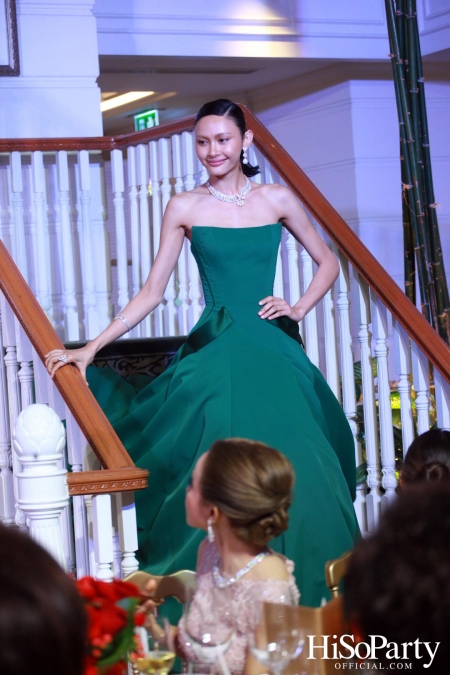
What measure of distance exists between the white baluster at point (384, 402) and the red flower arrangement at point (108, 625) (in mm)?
2245

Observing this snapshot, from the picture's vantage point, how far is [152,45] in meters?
5.39

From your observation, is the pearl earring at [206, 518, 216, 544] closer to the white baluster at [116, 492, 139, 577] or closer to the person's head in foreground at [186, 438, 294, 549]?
the person's head in foreground at [186, 438, 294, 549]

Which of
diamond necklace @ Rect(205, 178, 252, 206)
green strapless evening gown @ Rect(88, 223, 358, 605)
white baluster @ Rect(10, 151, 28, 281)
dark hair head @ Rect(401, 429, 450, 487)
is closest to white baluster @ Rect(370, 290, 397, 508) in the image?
green strapless evening gown @ Rect(88, 223, 358, 605)

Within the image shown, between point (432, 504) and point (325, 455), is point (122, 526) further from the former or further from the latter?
point (432, 504)

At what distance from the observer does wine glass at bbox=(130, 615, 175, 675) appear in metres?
1.33

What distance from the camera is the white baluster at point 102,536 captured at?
85.0 inches

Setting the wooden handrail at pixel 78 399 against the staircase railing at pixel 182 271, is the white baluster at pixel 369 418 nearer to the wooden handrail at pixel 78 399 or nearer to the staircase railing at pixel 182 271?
the staircase railing at pixel 182 271

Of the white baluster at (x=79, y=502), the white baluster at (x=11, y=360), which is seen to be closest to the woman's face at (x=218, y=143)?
the white baluster at (x=11, y=360)

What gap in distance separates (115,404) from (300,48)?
319 centimetres

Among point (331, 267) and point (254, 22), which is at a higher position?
point (254, 22)

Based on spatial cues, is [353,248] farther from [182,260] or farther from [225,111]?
[182,260]

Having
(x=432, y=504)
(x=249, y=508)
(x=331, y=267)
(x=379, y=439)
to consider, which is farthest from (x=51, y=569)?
(x=379, y=439)

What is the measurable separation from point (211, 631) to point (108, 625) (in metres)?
0.28

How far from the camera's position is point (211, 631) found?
4.42ft
